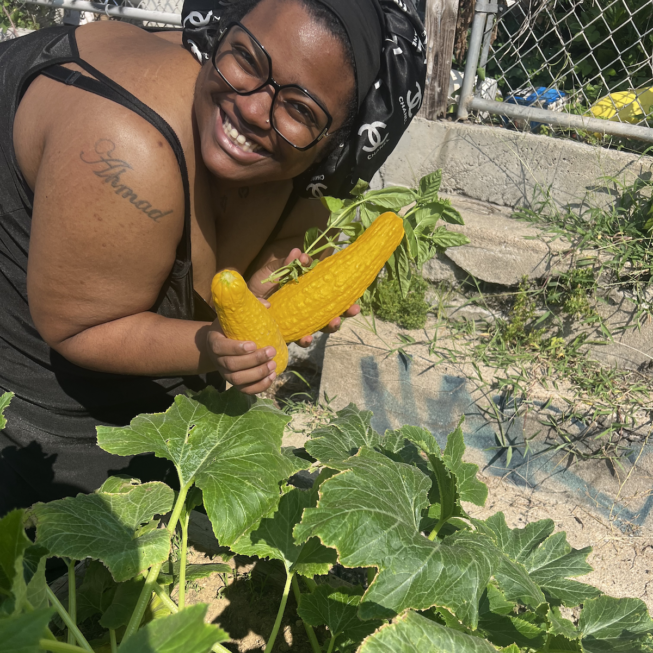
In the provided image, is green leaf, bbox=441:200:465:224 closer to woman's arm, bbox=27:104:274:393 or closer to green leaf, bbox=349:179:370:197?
green leaf, bbox=349:179:370:197

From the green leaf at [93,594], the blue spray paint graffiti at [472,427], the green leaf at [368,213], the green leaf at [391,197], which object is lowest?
the blue spray paint graffiti at [472,427]

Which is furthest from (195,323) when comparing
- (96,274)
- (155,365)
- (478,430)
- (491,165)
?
(491,165)

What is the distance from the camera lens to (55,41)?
1785 mm

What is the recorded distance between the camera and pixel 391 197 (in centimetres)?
216

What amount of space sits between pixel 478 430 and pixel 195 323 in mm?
2008

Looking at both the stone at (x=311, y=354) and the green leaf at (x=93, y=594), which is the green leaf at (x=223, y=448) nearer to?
the green leaf at (x=93, y=594)

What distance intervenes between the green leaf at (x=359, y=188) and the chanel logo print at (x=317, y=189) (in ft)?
0.36

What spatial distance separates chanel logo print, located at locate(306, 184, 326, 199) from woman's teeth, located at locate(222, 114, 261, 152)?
422 millimetres

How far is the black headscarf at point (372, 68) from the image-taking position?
5.53 ft

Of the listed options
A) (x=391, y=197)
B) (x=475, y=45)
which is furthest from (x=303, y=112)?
A: (x=475, y=45)

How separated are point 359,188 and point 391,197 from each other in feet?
0.40

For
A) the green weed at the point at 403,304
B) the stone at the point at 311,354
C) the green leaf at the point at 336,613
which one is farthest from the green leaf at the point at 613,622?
the stone at the point at 311,354

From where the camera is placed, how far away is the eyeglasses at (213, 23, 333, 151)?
5.12 ft

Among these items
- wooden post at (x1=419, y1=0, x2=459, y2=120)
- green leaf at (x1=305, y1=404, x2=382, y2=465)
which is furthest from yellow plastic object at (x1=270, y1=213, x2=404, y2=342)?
wooden post at (x1=419, y1=0, x2=459, y2=120)
